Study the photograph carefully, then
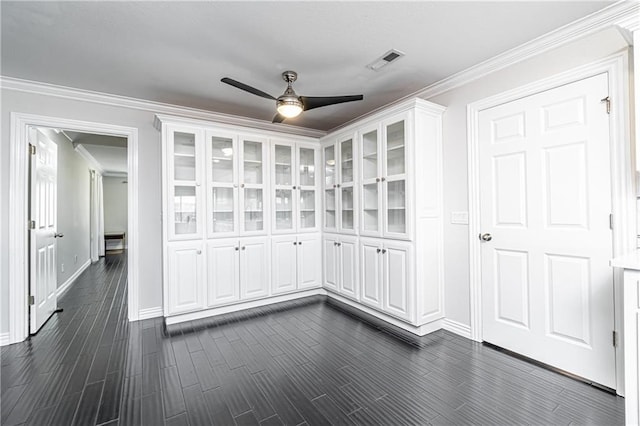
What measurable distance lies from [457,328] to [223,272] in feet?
8.85

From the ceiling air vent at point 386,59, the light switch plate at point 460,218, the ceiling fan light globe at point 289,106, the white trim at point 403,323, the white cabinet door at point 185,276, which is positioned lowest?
the white trim at point 403,323

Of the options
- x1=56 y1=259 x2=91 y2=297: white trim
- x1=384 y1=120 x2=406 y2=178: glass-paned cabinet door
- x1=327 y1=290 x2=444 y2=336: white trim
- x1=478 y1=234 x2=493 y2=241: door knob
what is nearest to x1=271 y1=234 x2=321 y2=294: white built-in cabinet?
x1=327 y1=290 x2=444 y2=336: white trim


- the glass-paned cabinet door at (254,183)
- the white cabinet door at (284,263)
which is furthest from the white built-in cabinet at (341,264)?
the glass-paned cabinet door at (254,183)

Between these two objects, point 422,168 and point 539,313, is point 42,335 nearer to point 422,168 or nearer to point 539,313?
point 422,168

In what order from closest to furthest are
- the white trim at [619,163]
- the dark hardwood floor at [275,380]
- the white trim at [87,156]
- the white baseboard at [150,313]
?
the dark hardwood floor at [275,380], the white trim at [619,163], the white baseboard at [150,313], the white trim at [87,156]

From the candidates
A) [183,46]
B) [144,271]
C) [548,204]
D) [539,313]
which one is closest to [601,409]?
[539,313]

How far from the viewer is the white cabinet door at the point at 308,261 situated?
4.08 m

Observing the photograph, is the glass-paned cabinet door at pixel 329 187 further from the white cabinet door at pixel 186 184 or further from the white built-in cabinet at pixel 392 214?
the white cabinet door at pixel 186 184

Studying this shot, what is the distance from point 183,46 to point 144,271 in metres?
2.52

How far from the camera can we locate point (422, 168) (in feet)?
9.52

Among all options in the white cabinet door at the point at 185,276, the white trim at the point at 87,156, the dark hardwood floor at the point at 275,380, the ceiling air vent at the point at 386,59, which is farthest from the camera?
the white trim at the point at 87,156

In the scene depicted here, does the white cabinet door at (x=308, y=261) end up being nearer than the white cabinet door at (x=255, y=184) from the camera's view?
No

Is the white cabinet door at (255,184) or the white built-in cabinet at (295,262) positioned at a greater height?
the white cabinet door at (255,184)

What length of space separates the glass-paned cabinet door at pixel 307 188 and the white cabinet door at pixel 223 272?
3.48 feet
